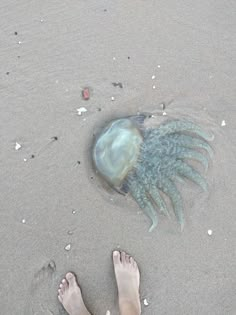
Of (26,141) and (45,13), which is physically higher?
(45,13)

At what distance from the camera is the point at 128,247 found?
11.2 ft

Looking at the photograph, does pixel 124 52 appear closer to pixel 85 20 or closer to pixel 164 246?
pixel 85 20

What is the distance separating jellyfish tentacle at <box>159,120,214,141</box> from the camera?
352cm

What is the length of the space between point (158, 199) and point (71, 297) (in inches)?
34.5

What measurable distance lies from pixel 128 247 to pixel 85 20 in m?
1.69

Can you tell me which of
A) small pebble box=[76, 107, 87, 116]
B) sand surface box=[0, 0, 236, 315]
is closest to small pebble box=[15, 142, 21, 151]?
sand surface box=[0, 0, 236, 315]

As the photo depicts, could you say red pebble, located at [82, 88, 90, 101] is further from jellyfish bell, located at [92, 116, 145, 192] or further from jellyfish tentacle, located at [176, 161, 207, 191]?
jellyfish tentacle, located at [176, 161, 207, 191]

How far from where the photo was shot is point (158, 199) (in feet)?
11.2

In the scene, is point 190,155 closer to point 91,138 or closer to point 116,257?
point 91,138

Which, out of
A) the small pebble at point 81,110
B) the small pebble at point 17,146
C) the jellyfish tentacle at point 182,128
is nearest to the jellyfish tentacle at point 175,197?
the jellyfish tentacle at point 182,128

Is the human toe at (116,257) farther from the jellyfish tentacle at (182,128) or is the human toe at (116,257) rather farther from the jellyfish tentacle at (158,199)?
the jellyfish tentacle at (182,128)

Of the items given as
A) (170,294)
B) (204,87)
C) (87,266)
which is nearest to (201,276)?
(170,294)

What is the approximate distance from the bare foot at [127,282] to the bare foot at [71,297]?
266 millimetres

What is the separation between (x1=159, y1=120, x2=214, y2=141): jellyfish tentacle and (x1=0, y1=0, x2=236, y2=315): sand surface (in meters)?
0.07
